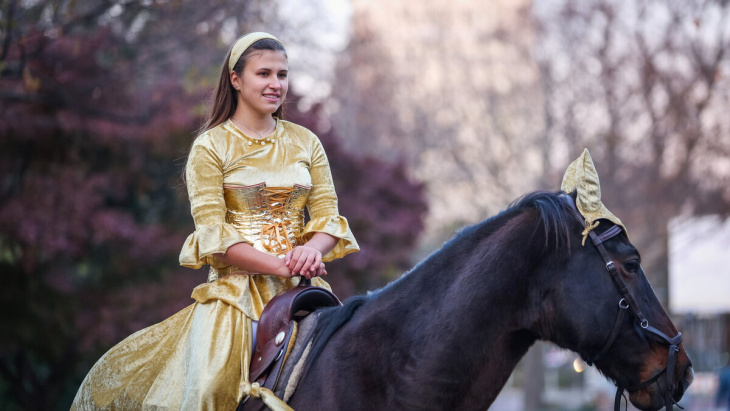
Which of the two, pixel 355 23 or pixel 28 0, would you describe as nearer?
pixel 28 0

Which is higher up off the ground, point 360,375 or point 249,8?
point 249,8

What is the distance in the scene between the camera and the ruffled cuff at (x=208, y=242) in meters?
3.16

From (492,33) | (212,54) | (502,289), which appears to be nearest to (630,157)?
(492,33)

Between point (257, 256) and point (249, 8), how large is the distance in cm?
859

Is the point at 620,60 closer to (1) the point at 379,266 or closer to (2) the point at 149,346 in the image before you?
(1) the point at 379,266

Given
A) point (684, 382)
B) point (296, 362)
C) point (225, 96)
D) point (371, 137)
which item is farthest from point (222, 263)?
point (371, 137)

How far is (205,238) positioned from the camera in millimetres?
3180

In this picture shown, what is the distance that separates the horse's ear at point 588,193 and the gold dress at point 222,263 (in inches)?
40.0

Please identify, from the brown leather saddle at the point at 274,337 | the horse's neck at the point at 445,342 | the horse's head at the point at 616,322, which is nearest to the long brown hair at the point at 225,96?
the brown leather saddle at the point at 274,337

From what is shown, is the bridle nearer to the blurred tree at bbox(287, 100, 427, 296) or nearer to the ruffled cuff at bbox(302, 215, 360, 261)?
the ruffled cuff at bbox(302, 215, 360, 261)

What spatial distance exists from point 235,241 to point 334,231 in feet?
1.49

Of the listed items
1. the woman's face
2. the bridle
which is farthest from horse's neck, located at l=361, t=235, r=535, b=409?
the woman's face

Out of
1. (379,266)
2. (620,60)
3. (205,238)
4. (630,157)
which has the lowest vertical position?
(379,266)

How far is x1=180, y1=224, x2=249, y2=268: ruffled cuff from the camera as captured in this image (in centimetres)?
316
